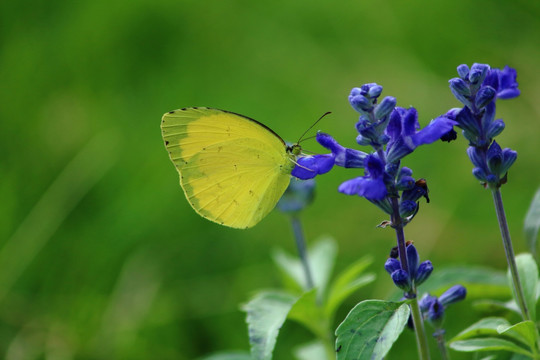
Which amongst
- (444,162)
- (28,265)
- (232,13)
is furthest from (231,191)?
(232,13)

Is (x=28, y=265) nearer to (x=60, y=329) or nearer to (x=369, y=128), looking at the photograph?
(x=60, y=329)

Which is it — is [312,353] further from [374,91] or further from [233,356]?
[374,91]

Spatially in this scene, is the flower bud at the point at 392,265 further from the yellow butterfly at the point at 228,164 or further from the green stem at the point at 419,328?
the yellow butterfly at the point at 228,164

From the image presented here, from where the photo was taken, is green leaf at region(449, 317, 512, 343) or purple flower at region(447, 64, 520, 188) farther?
green leaf at region(449, 317, 512, 343)

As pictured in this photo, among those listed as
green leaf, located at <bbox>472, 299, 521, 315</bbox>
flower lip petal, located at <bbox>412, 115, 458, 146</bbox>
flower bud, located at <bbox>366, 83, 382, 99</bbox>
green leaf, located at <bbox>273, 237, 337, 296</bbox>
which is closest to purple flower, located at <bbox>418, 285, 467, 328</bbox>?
green leaf, located at <bbox>472, 299, 521, 315</bbox>

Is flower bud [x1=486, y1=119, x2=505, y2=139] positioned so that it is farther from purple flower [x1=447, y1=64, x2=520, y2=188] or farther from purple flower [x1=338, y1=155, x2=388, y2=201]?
purple flower [x1=338, y1=155, x2=388, y2=201]

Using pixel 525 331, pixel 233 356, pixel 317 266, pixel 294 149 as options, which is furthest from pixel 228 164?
pixel 525 331
